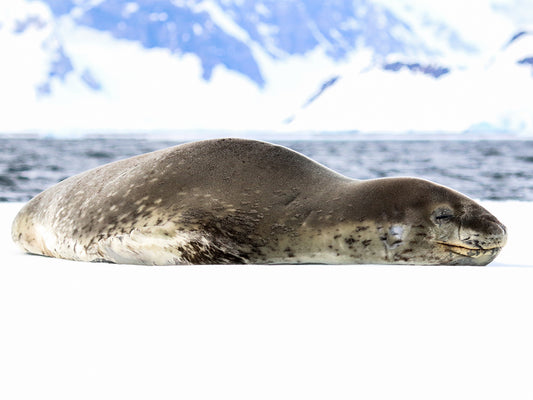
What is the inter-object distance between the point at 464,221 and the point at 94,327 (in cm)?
179

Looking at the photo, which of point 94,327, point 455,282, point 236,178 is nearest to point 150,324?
point 94,327

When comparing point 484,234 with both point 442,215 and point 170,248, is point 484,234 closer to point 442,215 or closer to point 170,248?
point 442,215

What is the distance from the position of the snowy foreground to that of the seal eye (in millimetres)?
329

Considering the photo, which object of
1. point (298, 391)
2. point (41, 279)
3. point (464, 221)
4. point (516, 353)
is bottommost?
point (41, 279)

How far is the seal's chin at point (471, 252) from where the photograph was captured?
10.3 ft

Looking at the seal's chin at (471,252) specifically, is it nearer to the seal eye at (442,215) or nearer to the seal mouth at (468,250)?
the seal mouth at (468,250)

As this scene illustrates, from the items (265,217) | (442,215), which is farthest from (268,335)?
(442,215)

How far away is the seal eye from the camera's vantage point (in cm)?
314

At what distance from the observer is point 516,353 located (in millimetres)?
1742

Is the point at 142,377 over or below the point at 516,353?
below

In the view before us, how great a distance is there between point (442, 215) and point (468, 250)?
0.65 feet

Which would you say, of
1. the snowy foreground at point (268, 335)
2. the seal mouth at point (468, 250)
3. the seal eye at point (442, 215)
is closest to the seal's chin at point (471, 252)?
the seal mouth at point (468, 250)

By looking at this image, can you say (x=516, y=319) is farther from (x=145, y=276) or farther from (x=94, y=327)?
(x=145, y=276)

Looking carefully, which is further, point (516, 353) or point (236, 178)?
point (236, 178)
